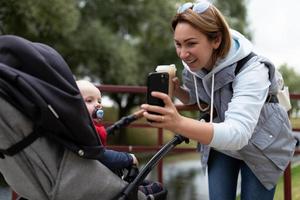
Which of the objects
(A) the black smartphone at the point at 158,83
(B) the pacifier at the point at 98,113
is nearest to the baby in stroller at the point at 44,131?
(A) the black smartphone at the point at 158,83

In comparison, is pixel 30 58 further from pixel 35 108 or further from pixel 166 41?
pixel 166 41

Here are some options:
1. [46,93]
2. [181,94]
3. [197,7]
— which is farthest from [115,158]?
[197,7]

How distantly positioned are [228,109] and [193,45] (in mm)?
320

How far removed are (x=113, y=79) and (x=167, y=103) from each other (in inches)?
705

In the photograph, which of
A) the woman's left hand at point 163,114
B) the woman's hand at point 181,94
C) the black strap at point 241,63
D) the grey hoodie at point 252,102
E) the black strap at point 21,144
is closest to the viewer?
the woman's left hand at point 163,114

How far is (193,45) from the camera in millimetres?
2182

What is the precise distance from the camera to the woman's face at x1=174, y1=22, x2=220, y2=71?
7.08 feet

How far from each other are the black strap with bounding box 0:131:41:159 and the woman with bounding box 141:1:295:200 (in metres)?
0.46

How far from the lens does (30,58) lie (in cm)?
195

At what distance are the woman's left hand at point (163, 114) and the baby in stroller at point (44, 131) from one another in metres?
0.34

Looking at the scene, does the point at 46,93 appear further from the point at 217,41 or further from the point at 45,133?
the point at 217,41

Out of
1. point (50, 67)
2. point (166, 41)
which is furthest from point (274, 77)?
point (166, 41)

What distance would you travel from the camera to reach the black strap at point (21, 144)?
1.92 meters

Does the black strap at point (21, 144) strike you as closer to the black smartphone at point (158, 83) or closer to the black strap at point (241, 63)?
the black smartphone at point (158, 83)
